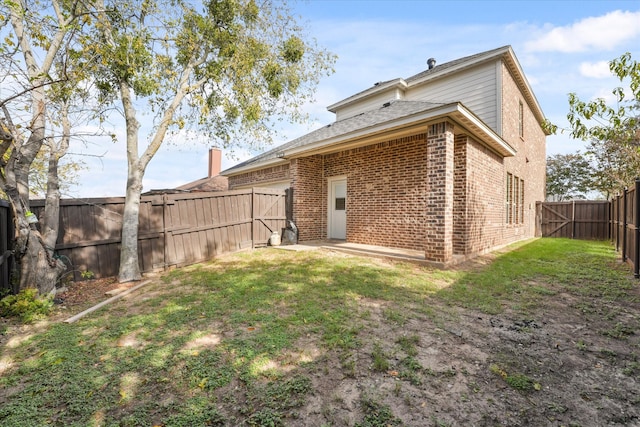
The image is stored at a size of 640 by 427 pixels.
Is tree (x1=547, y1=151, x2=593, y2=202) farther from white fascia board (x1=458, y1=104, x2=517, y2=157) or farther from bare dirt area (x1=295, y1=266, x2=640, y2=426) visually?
bare dirt area (x1=295, y1=266, x2=640, y2=426)

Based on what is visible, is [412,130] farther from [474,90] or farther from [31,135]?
[31,135]

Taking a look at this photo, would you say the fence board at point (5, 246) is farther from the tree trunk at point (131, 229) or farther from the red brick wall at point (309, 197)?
the red brick wall at point (309, 197)

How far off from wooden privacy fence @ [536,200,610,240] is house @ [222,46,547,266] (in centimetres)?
280

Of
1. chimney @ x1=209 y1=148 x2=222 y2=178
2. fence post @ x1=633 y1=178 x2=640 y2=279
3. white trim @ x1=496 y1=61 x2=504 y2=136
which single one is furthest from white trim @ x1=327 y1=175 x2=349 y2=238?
chimney @ x1=209 y1=148 x2=222 y2=178

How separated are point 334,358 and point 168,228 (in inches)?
222

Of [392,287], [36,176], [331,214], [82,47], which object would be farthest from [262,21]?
[36,176]

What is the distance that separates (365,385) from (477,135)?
7.24 meters

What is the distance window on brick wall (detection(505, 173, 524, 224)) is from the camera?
1063 centimetres

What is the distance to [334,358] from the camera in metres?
2.71

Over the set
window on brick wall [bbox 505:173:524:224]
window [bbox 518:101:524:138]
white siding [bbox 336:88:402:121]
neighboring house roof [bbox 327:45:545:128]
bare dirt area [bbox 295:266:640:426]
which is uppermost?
neighboring house roof [bbox 327:45:545:128]

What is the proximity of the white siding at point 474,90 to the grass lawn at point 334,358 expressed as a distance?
22.4 feet

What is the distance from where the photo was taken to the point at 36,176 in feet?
44.8

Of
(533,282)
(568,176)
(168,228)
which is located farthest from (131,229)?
(568,176)

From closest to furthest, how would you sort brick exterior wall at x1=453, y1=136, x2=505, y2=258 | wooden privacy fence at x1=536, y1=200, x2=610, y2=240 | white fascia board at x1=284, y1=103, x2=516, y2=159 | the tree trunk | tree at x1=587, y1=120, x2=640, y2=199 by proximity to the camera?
1. the tree trunk
2. white fascia board at x1=284, y1=103, x2=516, y2=159
3. brick exterior wall at x1=453, y1=136, x2=505, y2=258
4. wooden privacy fence at x1=536, y1=200, x2=610, y2=240
5. tree at x1=587, y1=120, x2=640, y2=199
